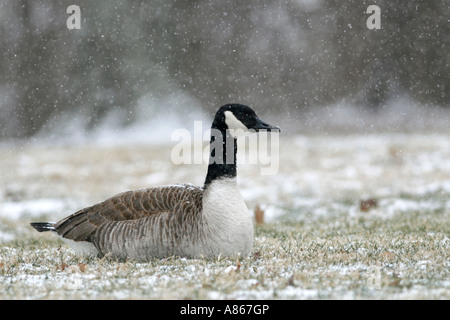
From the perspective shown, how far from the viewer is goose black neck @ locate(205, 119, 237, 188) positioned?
618cm

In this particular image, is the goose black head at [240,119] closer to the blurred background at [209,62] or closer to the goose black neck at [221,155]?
the goose black neck at [221,155]

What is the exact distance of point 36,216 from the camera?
1320 cm

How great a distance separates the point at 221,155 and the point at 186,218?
0.79 meters

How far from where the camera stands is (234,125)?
635cm

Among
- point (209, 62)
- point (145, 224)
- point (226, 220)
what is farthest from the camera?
point (209, 62)

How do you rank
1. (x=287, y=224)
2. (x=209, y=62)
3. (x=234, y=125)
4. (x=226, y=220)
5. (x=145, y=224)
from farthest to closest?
(x=209, y=62) < (x=287, y=224) < (x=234, y=125) < (x=145, y=224) < (x=226, y=220)

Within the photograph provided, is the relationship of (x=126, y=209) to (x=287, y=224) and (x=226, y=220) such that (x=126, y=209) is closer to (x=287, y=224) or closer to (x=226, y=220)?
(x=226, y=220)

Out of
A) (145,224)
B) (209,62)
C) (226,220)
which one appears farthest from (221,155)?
(209,62)

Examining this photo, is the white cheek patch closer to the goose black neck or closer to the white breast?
the goose black neck

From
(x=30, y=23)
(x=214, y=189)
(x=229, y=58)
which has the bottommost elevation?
(x=214, y=189)
